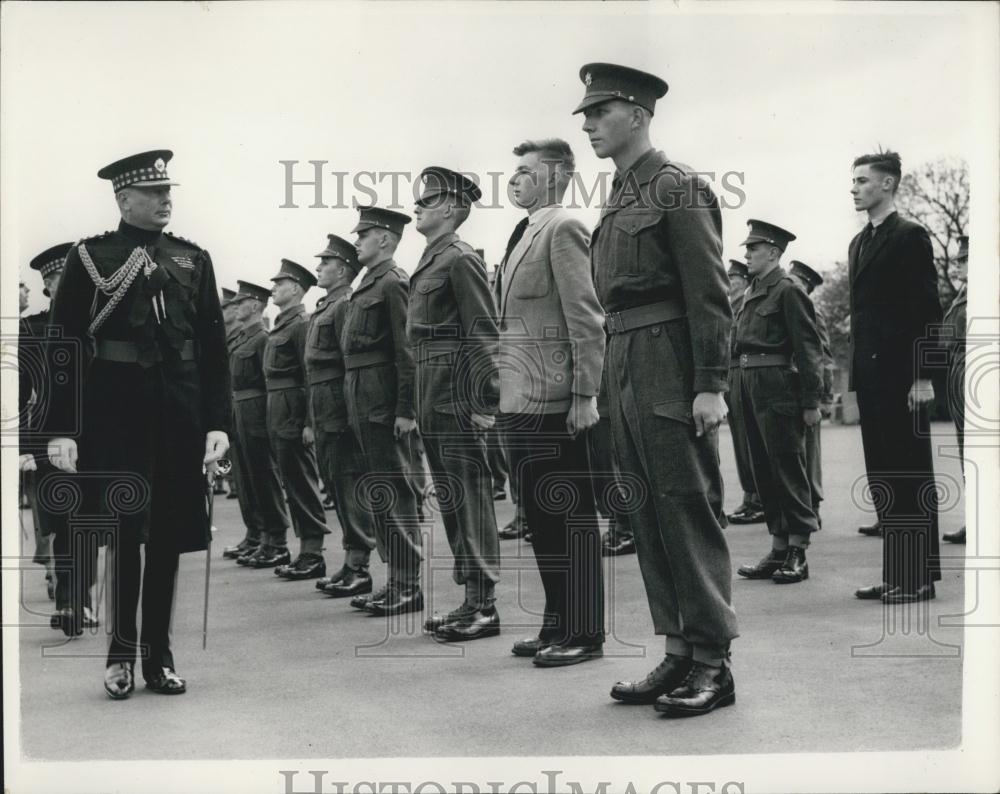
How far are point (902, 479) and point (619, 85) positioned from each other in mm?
2733

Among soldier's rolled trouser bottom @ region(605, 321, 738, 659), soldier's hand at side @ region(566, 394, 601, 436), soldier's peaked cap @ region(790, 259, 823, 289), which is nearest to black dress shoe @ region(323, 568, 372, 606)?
soldier's hand at side @ region(566, 394, 601, 436)

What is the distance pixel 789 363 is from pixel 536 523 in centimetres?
272

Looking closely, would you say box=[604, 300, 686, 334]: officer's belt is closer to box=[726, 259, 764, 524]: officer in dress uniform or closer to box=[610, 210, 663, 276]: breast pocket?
box=[610, 210, 663, 276]: breast pocket

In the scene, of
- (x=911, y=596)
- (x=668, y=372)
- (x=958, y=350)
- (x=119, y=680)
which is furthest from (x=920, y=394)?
(x=119, y=680)

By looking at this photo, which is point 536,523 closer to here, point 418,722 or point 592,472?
point 592,472

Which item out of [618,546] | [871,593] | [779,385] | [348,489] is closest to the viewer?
[871,593]

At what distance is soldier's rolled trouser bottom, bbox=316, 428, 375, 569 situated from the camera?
301 inches

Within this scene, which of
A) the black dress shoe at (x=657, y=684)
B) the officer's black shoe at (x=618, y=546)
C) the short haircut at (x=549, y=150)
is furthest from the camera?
the officer's black shoe at (x=618, y=546)

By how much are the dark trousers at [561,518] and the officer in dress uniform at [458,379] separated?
634 mm

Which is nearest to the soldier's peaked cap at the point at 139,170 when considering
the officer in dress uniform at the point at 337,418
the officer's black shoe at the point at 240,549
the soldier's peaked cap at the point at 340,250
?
the officer in dress uniform at the point at 337,418

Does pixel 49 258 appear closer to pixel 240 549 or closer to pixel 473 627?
pixel 473 627

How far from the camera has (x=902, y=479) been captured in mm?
6395

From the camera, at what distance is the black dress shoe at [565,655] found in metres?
5.46

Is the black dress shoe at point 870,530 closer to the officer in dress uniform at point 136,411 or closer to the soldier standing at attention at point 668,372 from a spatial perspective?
the soldier standing at attention at point 668,372
